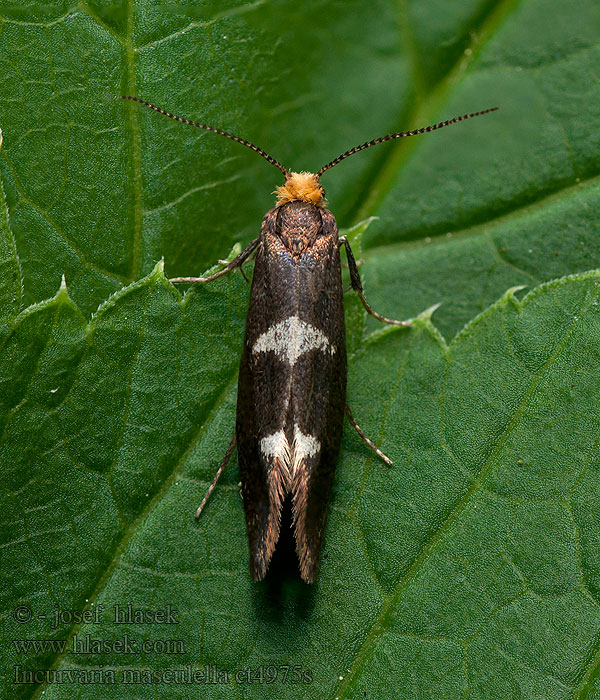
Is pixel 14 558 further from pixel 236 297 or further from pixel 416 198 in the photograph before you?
pixel 416 198

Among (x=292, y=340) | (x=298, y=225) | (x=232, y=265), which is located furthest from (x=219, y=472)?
(x=298, y=225)

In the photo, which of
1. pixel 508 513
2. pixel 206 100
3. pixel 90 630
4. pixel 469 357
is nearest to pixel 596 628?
pixel 508 513

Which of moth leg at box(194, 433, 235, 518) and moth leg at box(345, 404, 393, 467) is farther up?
moth leg at box(345, 404, 393, 467)

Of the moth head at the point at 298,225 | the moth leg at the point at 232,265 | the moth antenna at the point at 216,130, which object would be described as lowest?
the moth leg at the point at 232,265

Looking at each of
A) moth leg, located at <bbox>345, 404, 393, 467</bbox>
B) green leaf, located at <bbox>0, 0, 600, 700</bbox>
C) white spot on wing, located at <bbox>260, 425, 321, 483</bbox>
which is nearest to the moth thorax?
green leaf, located at <bbox>0, 0, 600, 700</bbox>

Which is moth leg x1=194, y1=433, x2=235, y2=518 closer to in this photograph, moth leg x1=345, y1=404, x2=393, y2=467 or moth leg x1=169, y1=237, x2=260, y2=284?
moth leg x1=345, y1=404, x2=393, y2=467

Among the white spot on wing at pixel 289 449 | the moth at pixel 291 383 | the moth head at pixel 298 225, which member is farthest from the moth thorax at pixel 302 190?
Result: the white spot on wing at pixel 289 449

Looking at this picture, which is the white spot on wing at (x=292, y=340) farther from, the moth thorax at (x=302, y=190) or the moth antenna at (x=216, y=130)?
the moth antenna at (x=216, y=130)
